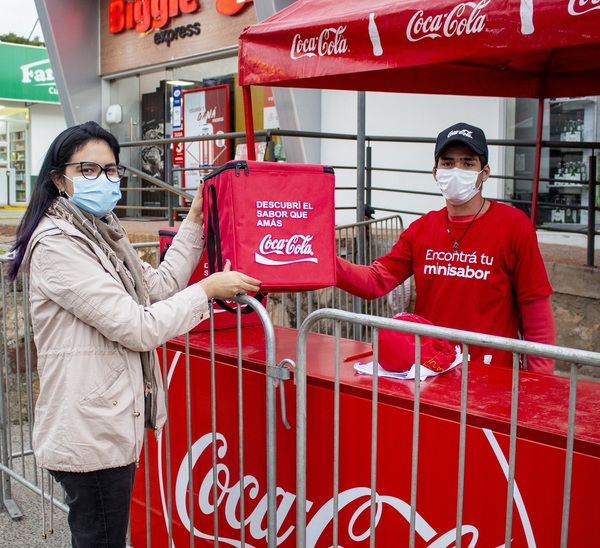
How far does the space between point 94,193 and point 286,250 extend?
0.72 meters

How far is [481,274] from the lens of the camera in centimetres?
336

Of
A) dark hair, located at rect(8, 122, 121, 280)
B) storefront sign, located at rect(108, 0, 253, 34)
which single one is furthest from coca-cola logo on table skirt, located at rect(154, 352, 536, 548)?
storefront sign, located at rect(108, 0, 253, 34)

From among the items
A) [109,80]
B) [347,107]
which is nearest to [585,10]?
[347,107]

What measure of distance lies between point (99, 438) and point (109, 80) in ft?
43.8

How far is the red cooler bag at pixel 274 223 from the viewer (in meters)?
2.77

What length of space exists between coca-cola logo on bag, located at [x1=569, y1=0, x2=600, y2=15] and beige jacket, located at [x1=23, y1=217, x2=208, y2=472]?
5.58 feet

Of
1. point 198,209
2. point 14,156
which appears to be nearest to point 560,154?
point 198,209

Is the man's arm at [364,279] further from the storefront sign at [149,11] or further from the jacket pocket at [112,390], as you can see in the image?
the storefront sign at [149,11]

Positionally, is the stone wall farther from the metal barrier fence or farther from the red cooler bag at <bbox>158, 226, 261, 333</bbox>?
the metal barrier fence

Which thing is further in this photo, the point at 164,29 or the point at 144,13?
the point at 144,13

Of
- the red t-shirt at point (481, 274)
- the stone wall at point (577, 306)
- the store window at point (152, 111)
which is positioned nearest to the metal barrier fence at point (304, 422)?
the red t-shirt at point (481, 274)

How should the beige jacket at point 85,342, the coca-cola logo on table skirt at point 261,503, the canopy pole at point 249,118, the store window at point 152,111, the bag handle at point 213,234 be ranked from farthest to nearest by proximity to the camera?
the store window at point 152,111 < the canopy pole at point 249,118 < the bag handle at point 213,234 < the beige jacket at point 85,342 < the coca-cola logo on table skirt at point 261,503

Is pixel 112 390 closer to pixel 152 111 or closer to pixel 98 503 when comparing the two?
pixel 98 503

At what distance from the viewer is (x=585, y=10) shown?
2639mm
